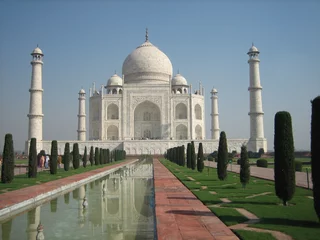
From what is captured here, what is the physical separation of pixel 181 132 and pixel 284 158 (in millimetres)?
27490

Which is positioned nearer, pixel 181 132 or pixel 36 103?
pixel 36 103

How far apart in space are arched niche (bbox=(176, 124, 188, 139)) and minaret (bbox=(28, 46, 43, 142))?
39.6 ft

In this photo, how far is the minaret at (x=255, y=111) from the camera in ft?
94.0

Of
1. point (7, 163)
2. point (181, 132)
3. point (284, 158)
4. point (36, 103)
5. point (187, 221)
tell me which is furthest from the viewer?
point (181, 132)

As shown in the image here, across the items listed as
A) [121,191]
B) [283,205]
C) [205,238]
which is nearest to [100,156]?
[121,191]

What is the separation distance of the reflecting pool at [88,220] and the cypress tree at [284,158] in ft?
6.64

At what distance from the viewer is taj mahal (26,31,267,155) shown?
28656 millimetres

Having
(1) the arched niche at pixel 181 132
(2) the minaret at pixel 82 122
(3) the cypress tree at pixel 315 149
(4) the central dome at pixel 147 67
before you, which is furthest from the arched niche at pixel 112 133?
(3) the cypress tree at pixel 315 149

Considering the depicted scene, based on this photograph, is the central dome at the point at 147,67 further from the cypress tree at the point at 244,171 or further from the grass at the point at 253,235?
the grass at the point at 253,235

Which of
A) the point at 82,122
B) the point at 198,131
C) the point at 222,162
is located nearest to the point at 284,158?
the point at 222,162

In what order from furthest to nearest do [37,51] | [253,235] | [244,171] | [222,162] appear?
[37,51] < [222,162] < [244,171] < [253,235]

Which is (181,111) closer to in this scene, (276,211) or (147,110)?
(147,110)

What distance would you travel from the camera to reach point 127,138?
104 ft

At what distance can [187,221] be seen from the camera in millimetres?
4238
